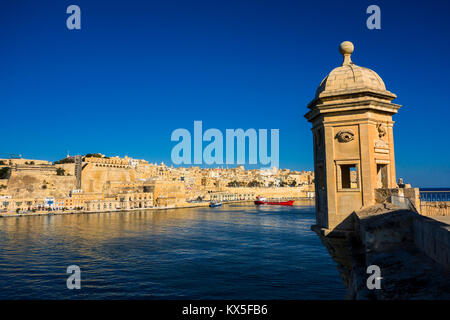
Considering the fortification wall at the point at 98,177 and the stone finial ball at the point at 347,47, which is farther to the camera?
the fortification wall at the point at 98,177

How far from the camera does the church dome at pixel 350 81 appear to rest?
23.1 feet

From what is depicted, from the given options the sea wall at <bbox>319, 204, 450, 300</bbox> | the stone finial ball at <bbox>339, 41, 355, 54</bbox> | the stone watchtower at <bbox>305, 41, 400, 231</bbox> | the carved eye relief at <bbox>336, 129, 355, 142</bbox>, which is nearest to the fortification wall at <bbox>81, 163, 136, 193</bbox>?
the stone finial ball at <bbox>339, 41, 355, 54</bbox>

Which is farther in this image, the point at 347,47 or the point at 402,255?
the point at 347,47

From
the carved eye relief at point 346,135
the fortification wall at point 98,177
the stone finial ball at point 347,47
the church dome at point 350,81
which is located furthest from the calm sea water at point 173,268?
the fortification wall at point 98,177

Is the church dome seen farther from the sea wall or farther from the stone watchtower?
the sea wall

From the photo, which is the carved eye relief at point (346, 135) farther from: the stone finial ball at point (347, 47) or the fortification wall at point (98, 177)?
the fortification wall at point (98, 177)

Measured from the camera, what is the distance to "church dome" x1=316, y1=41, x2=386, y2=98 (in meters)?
7.04

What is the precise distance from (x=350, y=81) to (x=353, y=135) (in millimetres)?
1201

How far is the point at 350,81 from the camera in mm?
7199

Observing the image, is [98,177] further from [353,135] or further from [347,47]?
[353,135]

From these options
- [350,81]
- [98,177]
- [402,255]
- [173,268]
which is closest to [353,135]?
[350,81]

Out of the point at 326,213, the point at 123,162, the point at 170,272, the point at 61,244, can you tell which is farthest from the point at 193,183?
the point at 326,213

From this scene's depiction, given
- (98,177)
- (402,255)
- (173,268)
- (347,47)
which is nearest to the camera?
(402,255)

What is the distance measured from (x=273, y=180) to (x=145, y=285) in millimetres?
160804
